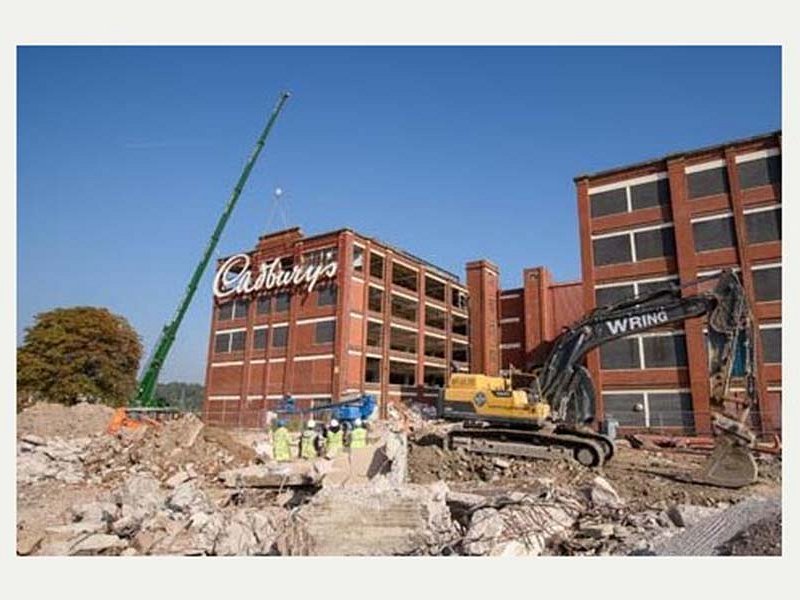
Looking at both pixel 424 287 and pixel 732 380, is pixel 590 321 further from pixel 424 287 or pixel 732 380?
pixel 424 287

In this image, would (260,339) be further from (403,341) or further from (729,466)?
(729,466)

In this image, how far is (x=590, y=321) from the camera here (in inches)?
591

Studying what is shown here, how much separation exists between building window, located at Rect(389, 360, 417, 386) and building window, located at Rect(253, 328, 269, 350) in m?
8.04

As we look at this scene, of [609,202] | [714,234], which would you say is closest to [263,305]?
[609,202]

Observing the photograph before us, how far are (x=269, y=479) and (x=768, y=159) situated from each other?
23591mm

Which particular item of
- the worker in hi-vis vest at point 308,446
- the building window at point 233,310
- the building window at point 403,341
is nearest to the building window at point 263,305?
the building window at point 233,310

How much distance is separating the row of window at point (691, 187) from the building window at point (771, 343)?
6052mm

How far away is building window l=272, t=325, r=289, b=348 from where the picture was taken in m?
34.8

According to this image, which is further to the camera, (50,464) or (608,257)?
(608,257)

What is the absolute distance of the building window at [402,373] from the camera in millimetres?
37094

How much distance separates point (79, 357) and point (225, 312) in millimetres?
10103

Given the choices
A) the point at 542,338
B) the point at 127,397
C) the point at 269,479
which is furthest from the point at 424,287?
the point at 269,479

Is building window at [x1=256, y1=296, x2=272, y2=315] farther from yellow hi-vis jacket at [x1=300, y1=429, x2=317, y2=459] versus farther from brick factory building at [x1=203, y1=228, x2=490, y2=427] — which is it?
yellow hi-vis jacket at [x1=300, y1=429, x2=317, y2=459]

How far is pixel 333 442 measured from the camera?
18.6 m
